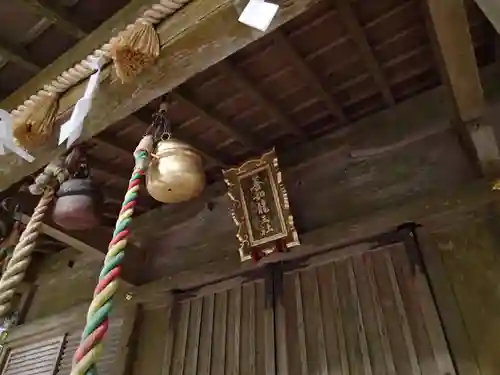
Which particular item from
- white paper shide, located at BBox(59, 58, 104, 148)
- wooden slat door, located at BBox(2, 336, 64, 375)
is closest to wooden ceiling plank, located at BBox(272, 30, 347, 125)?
white paper shide, located at BBox(59, 58, 104, 148)

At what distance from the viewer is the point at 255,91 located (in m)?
2.57

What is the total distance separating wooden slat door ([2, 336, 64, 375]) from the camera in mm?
3459

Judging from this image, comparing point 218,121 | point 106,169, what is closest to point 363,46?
point 218,121

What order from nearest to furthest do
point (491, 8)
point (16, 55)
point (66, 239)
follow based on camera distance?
1. point (491, 8)
2. point (16, 55)
3. point (66, 239)

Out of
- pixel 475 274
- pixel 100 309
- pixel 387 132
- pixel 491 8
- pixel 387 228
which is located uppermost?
pixel 387 132

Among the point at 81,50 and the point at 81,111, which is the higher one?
the point at 81,50

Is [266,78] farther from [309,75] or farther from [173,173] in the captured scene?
[173,173]

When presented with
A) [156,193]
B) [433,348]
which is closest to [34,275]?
[156,193]

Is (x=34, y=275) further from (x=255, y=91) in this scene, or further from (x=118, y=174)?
(x=255, y=91)

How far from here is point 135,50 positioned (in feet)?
5.97

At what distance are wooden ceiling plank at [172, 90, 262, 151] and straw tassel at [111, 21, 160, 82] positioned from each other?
0.63 metres

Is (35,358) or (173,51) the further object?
(35,358)

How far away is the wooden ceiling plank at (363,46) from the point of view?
Result: 2.09 metres

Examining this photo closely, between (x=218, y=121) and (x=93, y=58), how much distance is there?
0.94 meters
